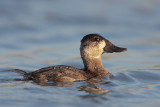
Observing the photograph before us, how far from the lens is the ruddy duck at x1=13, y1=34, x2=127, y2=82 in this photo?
8.89 metres

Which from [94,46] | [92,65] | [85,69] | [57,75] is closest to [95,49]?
[94,46]

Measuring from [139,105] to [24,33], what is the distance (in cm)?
794

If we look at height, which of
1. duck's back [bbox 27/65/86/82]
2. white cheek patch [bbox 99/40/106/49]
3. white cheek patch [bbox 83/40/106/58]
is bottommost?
duck's back [bbox 27/65/86/82]

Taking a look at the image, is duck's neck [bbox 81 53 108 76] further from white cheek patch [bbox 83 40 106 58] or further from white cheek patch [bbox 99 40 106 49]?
white cheek patch [bbox 99 40 106 49]

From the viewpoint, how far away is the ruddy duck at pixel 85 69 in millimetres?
8891

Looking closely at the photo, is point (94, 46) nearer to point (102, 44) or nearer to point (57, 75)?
point (102, 44)

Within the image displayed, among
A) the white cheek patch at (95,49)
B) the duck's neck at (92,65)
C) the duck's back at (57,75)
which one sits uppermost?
the white cheek patch at (95,49)

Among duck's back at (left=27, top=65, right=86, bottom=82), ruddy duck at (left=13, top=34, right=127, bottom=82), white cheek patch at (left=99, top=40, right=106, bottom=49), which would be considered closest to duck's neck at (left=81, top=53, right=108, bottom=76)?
ruddy duck at (left=13, top=34, right=127, bottom=82)

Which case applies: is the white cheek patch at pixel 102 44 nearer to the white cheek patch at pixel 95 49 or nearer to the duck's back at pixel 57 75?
the white cheek patch at pixel 95 49

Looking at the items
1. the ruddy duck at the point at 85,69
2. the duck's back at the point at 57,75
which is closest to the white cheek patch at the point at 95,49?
the ruddy duck at the point at 85,69

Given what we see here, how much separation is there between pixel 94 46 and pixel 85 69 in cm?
56

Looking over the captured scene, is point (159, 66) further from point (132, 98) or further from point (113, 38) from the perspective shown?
point (132, 98)

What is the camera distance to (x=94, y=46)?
9.80m

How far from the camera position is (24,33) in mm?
14555
